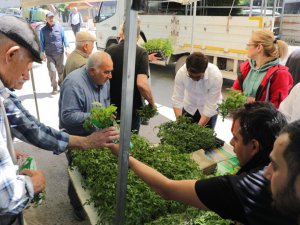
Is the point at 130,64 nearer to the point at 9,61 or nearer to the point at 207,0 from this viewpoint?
the point at 9,61

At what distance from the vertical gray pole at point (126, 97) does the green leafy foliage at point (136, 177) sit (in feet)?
1.11

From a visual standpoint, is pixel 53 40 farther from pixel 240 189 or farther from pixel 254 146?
pixel 240 189

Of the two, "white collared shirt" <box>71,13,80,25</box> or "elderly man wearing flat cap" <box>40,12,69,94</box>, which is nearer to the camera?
"elderly man wearing flat cap" <box>40,12,69,94</box>

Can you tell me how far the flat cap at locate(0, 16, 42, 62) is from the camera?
4.58ft

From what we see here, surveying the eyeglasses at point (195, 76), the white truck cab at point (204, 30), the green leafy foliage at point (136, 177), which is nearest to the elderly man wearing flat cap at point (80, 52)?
the eyeglasses at point (195, 76)

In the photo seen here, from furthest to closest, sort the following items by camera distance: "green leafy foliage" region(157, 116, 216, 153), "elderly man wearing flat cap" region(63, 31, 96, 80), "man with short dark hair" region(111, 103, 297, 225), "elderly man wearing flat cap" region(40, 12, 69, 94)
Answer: "elderly man wearing flat cap" region(40, 12, 69, 94) → "elderly man wearing flat cap" region(63, 31, 96, 80) → "green leafy foliage" region(157, 116, 216, 153) → "man with short dark hair" region(111, 103, 297, 225)

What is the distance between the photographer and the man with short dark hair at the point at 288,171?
0.98 m

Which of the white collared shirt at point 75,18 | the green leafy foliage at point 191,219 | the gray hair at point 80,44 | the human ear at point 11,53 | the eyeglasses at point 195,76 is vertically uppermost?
the white collared shirt at point 75,18

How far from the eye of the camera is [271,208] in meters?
1.21

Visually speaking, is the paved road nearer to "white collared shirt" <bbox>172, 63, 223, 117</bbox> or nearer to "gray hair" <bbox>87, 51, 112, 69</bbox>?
"white collared shirt" <bbox>172, 63, 223, 117</bbox>

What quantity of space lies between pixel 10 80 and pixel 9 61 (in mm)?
103

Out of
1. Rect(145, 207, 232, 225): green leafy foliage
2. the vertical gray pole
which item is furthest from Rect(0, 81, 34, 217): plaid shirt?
Rect(145, 207, 232, 225): green leafy foliage

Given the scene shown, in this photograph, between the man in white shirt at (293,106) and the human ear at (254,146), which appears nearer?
the human ear at (254,146)

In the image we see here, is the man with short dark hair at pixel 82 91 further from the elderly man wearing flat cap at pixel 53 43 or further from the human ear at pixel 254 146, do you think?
the elderly man wearing flat cap at pixel 53 43
